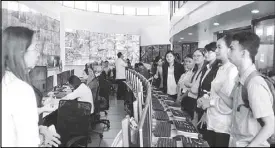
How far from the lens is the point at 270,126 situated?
1087 mm

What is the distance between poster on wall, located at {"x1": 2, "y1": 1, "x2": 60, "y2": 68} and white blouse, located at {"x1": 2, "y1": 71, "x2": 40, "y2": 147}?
0.40ft

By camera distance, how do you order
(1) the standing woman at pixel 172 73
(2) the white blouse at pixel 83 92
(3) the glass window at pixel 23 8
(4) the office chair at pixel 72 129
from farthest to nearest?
(1) the standing woman at pixel 172 73, (2) the white blouse at pixel 83 92, (4) the office chair at pixel 72 129, (3) the glass window at pixel 23 8

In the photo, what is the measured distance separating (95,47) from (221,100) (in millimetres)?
721

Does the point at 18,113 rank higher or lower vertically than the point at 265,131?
higher

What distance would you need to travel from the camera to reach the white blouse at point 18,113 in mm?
792

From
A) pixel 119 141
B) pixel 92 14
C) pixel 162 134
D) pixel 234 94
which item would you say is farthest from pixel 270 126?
pixel 92 14

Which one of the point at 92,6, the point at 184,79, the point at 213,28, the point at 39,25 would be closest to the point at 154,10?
the point at 92,6

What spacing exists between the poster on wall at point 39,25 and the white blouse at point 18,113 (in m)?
0.12

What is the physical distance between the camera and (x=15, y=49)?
791 millimetres

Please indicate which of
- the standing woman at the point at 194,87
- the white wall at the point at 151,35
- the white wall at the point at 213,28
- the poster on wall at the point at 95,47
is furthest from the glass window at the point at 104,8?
the standing woman at the point at 194,87

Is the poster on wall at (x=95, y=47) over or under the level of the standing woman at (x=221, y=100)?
over

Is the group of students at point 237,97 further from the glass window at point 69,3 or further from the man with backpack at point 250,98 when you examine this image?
the glass window at point 69,3

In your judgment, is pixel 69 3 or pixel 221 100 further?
pixel 221 100

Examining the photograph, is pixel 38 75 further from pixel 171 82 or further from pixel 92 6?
pixel 171 82
